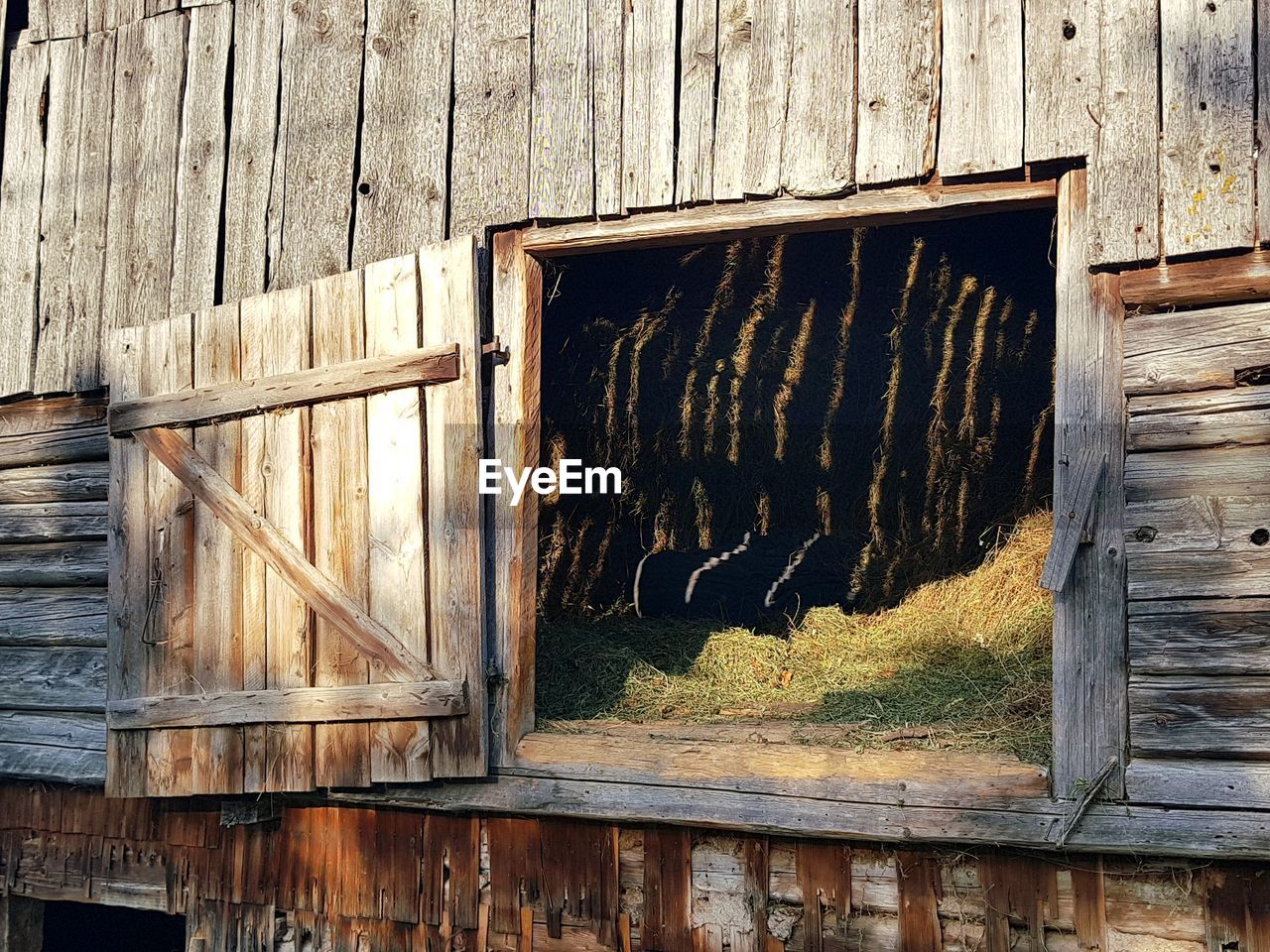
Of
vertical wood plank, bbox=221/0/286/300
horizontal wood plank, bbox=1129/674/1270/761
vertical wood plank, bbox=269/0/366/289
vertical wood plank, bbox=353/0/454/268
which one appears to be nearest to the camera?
horizontal wood plank, bbox=1129/674/1270/761

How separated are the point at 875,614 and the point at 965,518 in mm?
706

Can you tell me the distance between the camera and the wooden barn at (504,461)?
3.33 meters

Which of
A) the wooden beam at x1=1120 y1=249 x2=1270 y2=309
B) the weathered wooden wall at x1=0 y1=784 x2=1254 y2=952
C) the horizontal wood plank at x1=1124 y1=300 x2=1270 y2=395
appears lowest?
the weathered wooden wall at x1=0 y1=784 x2=1254 y2=952

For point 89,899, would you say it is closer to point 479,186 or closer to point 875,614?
point 479,186

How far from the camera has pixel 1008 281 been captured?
578cm

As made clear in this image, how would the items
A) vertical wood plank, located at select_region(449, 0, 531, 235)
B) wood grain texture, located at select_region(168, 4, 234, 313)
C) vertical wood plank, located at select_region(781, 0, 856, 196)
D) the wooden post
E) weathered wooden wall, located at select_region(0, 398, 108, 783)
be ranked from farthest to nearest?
the wooden post → weathered wooden wall, located at select_region(0, 398, 108, 783) → wood grain texture, located at select_region(168, 4, 234, 313) → vertical wood plank, located at select_region(449, 0, 531, 235) → vertical wood plank, located at select_region(781, 0, 856, 196)

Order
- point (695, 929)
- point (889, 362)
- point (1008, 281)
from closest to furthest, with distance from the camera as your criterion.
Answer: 1. point (695, 929)
2. point (1008, 281)
3. point (889, 362)

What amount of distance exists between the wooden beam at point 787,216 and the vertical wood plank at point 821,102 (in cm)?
8

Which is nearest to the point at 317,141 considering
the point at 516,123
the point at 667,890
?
the point at 516,123

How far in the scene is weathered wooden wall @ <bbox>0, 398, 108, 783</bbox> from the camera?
495 centimetres

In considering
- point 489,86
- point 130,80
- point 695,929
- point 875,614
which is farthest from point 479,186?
point 875,614

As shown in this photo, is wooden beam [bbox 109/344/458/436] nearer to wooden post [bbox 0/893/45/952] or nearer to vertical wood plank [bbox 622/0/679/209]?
vertical wood plank [bbox 622/0/679/209]

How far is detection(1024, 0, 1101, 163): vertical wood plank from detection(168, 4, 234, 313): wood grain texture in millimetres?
3052

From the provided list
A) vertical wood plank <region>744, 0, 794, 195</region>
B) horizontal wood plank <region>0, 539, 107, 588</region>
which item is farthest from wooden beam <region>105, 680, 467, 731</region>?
vertical wood plank <region>744, 0, 794, 195</region>
